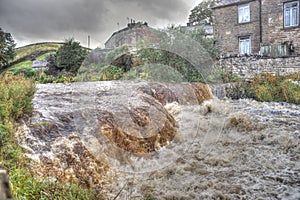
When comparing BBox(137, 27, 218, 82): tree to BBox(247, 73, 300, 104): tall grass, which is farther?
BBox(247, 73, 300, 104): tall grass

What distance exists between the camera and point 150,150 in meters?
4.98

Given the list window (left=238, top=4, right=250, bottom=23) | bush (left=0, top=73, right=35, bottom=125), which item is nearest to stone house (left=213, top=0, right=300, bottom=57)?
window (left=238, top=4, right=250, bottom=23)

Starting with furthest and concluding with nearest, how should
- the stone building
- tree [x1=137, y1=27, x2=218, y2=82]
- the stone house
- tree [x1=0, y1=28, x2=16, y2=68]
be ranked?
the stone house
tree [x1=137, y1=27, x2=218, y2=82]
the stone building
tree [x1=0, y1=28, x2=16, y2=68]

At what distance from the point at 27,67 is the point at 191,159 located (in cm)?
1029

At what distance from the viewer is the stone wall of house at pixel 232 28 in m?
19.0

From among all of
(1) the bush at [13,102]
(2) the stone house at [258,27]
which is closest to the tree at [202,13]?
(2) the stone house at [258,27]

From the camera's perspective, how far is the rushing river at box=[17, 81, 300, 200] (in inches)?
143

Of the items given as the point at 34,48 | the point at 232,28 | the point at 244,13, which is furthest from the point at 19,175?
the point at 244,13

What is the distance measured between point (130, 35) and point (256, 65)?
8.38 meters

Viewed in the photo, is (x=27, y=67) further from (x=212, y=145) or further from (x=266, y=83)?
(x=266, y=83)

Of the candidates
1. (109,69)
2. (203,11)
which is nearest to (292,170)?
(109,69)

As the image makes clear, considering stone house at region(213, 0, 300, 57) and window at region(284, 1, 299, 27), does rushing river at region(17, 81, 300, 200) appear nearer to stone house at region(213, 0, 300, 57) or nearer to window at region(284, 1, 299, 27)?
stone house at region(213, 0, 300, 57)

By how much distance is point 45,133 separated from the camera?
3924 mm

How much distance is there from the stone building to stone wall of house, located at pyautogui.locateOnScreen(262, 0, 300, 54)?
36.8 feet
